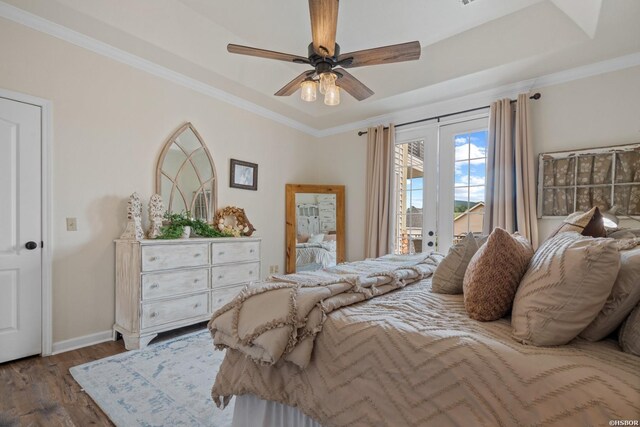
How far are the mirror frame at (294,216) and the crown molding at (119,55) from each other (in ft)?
3.74

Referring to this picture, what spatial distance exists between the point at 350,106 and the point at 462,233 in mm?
2133

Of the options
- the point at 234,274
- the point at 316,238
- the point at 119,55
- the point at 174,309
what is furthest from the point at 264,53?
the point at 316,238

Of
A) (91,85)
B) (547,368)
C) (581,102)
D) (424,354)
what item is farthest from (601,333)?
(91,85)

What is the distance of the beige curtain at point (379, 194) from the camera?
4066 mm

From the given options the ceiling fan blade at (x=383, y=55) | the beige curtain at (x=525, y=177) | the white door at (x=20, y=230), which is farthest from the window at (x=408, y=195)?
the white door at (x=20, y=230)

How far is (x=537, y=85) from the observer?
313 centimetres

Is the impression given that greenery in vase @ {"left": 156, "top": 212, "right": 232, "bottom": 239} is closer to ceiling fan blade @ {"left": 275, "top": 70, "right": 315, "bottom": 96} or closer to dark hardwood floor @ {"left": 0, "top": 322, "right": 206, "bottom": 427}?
dark hardwood floor @ {"left": 0, "top": 322, "right": 206, "bottom": 427}

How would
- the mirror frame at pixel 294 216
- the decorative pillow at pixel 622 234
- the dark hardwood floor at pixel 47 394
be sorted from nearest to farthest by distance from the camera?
the decorative pillow at pixel 622 234, the dark hardwood floor at pixel 47 394, the mirror frame at pixel 294 216

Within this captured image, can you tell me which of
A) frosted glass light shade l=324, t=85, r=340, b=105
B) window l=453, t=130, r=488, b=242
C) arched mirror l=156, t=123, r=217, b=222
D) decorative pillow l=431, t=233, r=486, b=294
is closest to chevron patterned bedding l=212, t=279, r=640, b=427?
decorative pillow l=431, t=233, r=486, b=294

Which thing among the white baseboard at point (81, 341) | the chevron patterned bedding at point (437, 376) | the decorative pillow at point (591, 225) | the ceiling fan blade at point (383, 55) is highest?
the ceiling fan blade at point (383, 55)

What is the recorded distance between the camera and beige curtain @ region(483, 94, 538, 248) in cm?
304

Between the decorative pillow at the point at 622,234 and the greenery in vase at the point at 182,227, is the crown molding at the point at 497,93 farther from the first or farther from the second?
the greenery in vase at the point at 182,227

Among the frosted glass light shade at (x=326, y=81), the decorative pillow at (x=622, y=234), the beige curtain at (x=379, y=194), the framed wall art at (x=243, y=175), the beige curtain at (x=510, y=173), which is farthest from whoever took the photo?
the beige curtain at (x=379, y=194)

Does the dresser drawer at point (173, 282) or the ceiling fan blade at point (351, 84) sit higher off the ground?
the ceiling fan blade at point (351, 84)
